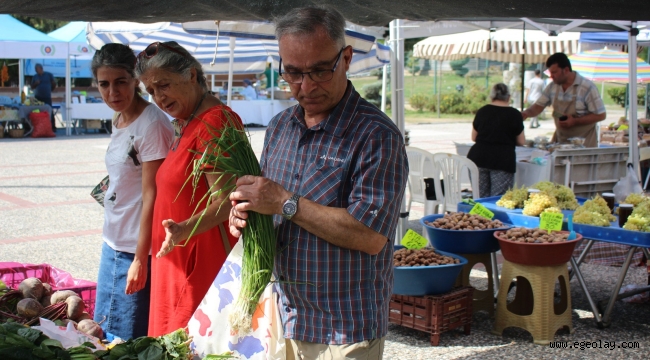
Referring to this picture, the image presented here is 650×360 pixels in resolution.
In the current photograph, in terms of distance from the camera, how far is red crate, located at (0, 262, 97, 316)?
11.8 feet

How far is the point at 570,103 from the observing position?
26.3 ft

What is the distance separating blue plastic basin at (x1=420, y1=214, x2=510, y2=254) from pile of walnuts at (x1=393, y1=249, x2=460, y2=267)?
0.22m

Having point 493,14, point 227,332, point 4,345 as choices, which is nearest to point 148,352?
point 227,332

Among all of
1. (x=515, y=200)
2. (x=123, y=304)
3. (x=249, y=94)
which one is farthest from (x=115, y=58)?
(x=249, y=94)

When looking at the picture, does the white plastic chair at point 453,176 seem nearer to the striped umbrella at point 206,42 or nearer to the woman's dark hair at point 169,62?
the striped umbrella at point 206,42

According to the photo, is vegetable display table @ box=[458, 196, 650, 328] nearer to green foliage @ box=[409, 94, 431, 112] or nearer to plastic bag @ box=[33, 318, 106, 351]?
plastic bag @ box=[33, 318, 106, 351]

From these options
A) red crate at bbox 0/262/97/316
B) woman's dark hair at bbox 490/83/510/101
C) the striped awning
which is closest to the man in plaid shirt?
red crate at bbox 0/262/97/316

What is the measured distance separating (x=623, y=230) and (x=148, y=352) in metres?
3.17

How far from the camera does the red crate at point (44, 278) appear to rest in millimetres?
3611

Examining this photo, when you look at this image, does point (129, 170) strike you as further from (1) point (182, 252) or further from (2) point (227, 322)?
(2) point (227, 322)

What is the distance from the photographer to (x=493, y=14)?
328cm

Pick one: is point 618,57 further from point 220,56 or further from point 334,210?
point 334,210

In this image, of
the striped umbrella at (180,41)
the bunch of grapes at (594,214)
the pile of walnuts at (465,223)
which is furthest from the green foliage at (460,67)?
the pile of walnuts at (465,223)

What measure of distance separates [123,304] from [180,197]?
2.58ft
